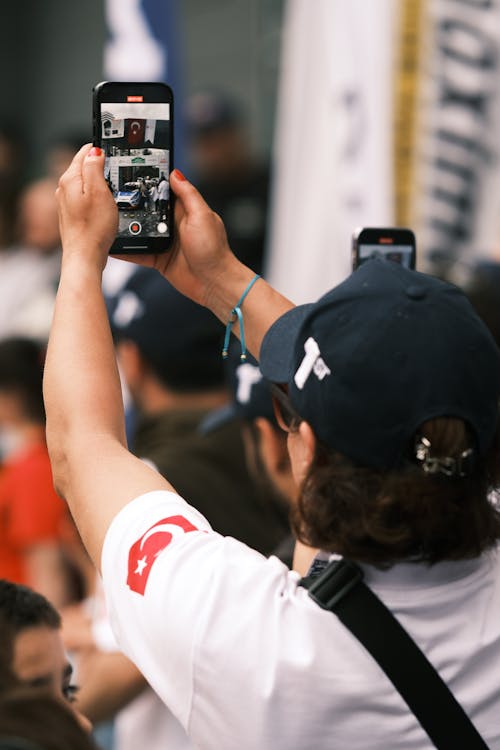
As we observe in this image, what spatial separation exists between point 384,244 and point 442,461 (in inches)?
26.9

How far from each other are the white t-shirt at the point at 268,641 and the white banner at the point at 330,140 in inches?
135

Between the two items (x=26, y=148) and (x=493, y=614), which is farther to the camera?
(x=26, y=148)

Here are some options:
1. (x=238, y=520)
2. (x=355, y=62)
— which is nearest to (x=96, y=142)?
(x=238, y=520)

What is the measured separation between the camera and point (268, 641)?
1.50 metres

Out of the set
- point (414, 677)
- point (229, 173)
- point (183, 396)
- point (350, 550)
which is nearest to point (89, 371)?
point (350, 550)

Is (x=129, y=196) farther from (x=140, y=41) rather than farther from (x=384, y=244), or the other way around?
(x=140, y=41)

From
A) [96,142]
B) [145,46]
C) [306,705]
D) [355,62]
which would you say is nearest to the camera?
[306,705]

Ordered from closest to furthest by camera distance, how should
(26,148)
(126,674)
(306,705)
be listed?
1. (306,705)
2. (126,674)
3. (26,148)

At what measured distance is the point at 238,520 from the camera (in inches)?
115

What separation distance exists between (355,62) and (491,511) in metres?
3.63

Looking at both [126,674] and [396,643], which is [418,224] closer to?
[126,674]

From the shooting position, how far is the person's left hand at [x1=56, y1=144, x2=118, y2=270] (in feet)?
5.91

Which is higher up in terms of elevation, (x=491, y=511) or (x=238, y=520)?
(x=491, y=511)

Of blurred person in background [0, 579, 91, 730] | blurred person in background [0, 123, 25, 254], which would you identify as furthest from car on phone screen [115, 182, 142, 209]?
blurred person in background [0, 123, 25, 254]
